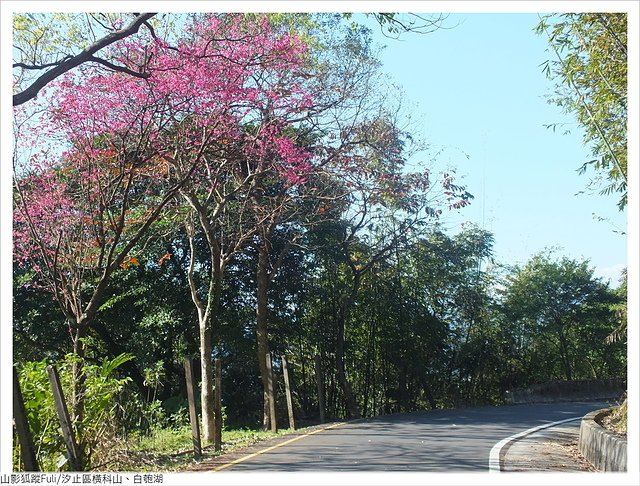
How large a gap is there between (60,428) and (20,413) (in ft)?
6.10

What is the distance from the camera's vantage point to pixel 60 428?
8320 mm

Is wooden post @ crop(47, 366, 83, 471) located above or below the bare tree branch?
below

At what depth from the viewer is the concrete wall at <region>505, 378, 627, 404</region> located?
2080cm

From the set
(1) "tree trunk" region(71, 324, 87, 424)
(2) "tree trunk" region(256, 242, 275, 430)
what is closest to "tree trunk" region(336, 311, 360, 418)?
(2) "tree trunk" region(256, 242, 275, 430)

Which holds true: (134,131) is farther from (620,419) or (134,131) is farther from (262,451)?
(620,419)

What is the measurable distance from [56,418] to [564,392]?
15608 millimetres

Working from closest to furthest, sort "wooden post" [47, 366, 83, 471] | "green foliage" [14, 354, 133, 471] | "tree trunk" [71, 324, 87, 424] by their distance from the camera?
"wooden post" [47, 366, 83, 471]
"green foliage" [14, 354, 133, 471]
"tree trunk" [71, 324, 87, 424]

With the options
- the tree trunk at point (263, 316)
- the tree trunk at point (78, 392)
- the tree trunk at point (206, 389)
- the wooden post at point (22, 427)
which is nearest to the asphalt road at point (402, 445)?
the tree trunk at point (78, 392)

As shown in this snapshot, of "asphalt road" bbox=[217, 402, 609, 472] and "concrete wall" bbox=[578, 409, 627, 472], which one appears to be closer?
"concrete wall" bbox=[578, 409, 627, 472]

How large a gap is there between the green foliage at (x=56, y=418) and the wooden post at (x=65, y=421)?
17 centimetres

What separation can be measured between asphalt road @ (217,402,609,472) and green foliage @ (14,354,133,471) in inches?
57.2

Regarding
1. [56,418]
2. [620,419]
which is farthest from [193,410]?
[620,419]

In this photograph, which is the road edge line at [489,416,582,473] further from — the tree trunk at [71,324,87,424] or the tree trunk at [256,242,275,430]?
the tree trunk at [256,242,275,430]

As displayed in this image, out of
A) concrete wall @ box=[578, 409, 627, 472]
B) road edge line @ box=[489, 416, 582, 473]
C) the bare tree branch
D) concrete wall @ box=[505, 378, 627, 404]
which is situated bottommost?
concrete wall @ box=[505, 378, 627, 404]
